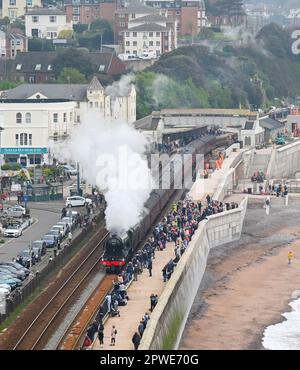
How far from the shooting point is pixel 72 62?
116812mm

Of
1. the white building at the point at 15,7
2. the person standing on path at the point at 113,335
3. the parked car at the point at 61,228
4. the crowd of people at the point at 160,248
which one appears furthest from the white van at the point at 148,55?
the person standing on path at the point at 113,335

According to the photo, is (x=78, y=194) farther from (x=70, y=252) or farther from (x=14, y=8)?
(x=14, y=8)

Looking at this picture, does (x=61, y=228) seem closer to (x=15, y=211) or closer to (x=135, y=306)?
(x=15, y=211)

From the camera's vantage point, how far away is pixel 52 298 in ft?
146

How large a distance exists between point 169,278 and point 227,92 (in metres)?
91.2

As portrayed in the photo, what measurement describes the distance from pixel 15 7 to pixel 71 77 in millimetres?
74567

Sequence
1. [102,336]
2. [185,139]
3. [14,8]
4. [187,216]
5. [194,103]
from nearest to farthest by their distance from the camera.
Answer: [102,336]
[187,216]
[185,139]
[194,103]
[14,8]

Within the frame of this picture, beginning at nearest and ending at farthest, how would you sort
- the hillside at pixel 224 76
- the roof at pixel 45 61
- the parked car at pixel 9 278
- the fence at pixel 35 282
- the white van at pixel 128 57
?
the fence at pixel 35 282 → the parked car at pixel 9 278 → the roof at pixel 45 61 → the hillside at pixel 224 76 → the white van at pixel 128 57

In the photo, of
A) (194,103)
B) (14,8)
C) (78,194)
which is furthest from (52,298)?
(14,8)

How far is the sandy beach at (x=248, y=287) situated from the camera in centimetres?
4444

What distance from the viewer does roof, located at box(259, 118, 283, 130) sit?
357 ft

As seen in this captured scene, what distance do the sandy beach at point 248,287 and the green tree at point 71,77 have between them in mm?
40402

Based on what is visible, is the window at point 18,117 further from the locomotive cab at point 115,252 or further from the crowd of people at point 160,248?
the locomotive cab at point 115,252

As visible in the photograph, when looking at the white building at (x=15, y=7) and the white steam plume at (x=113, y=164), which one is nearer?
the white steam plume at (x=113, y=164)
